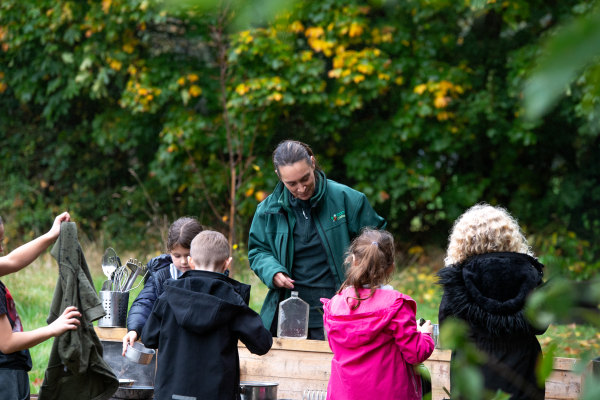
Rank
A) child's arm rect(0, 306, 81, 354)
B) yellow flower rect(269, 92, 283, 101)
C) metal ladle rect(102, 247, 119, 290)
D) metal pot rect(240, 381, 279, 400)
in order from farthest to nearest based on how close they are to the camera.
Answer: yellow flower rect(269, 92, 283, 101), metal ladle rect(102, 247, 119, 290), metal pot rect(240, 381, 279, 400), child's arm rect(0, 306, 81, 354)

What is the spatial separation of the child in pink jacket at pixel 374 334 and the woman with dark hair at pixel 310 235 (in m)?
0.56

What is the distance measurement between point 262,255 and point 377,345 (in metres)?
1.00

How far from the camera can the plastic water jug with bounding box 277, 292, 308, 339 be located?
3.70 m

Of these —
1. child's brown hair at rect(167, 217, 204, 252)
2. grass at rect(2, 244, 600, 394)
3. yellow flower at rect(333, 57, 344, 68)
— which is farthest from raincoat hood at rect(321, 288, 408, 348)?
yellow flower at rect(333, 57, 344, 68)

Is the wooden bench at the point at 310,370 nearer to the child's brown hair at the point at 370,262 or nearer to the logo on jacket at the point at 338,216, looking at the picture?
the logo on jacket at the point at 338,216

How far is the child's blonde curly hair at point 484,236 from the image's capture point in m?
3.18

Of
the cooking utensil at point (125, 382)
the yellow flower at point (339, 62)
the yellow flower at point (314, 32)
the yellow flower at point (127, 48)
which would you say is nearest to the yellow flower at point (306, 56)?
the yellow flower at point (314, 32)

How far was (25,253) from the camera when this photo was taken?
3.07 m

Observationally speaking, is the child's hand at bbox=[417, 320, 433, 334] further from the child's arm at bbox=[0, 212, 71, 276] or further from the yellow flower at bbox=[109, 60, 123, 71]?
the yellow flower at bbox=[109, 60, 123, 71]

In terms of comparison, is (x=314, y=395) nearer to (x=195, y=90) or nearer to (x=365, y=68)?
(x=365, y=68)

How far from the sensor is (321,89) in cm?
998

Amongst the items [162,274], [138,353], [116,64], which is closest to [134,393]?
[138,353]

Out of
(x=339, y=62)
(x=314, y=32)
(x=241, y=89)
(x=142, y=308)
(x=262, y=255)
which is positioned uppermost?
(x=314, y=32)

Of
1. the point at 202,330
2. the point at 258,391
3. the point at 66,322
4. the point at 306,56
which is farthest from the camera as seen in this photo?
the point at 306,56
